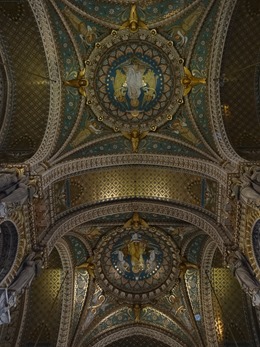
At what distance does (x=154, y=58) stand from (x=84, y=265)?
8562 mm

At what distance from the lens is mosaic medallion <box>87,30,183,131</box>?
12.9 meters

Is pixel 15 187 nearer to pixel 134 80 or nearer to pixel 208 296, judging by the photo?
pixel 134 80

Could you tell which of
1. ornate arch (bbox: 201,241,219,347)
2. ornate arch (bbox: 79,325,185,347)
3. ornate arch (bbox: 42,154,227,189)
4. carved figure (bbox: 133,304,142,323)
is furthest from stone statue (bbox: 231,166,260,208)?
ornate arch (bbox: 79,325,185,347)

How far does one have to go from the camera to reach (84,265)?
15398 millimetres

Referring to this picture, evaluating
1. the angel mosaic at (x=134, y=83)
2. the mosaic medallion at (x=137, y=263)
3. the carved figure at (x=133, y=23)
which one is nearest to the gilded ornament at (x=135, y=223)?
the mosaic medallion at (x=137, y=263)

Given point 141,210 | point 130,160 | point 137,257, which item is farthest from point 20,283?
point 137,257

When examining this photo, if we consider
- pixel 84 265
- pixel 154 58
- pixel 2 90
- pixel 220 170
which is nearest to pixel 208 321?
pixel 84 265

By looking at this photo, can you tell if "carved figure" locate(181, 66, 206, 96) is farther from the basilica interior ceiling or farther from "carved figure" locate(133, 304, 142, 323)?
"carved figure" locate(133, 304, 142, 323)

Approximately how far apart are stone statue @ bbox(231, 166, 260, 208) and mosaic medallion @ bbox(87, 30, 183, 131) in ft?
13.6

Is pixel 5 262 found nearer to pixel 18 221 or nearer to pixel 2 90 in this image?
pixel 18 221

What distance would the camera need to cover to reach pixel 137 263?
15.6m

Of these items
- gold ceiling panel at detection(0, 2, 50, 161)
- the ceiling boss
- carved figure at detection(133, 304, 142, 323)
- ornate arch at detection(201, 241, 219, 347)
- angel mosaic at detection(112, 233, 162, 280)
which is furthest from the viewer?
carved figure at detection(133, 304, 142, 323)

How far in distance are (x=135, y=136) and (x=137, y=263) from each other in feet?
17.9

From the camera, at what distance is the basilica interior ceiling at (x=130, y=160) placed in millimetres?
11688
